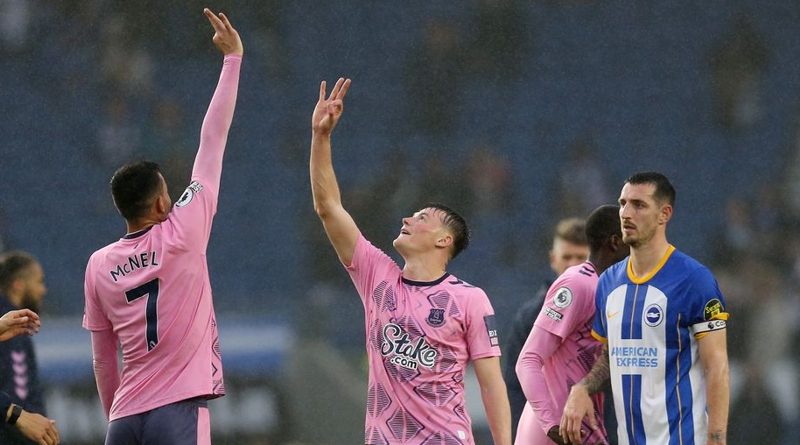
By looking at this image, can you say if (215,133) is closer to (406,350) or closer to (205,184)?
(205,184)

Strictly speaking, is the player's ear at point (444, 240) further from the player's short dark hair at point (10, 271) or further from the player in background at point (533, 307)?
the player's short dark hair at point (10, 271)

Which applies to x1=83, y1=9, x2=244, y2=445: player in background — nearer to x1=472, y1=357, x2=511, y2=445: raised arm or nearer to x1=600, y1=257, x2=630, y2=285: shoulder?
x1=472, y1=357, x2=511, y2=445: raised arm

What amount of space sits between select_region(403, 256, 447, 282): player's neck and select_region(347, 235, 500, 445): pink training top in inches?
1.8

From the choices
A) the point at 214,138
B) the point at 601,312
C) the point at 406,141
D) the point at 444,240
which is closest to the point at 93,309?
the point at 214,138

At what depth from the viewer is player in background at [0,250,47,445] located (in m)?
6.27

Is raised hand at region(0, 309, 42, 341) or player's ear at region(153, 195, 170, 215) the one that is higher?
player's ear at region(153, 195, 170, 215)

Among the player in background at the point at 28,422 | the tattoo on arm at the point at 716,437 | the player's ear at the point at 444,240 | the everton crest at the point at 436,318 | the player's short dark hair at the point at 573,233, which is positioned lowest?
the tattoo on arm at the point at 716,437

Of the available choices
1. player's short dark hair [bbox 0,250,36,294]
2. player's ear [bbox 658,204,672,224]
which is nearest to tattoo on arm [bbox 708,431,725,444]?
player's ear [bbox 658,204,672,224]

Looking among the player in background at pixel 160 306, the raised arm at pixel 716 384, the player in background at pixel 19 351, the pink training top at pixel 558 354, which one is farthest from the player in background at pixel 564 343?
the player in background at pixel 19 351

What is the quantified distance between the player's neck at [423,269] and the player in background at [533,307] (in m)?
1.44

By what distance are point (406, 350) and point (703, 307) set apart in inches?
43.7

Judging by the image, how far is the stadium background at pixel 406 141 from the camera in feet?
39.0

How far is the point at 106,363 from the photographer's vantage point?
505 cm

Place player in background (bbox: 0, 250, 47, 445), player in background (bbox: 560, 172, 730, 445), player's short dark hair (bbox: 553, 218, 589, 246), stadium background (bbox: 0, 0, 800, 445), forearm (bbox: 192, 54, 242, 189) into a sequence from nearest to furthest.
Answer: player in background (bbox: 560, 172, 730, 445)
forearm (bbox: 192, 54, 242, 189)
player in background (bbox: 0, 250, 47, 445)
player's short dark hair (bbox: 553, 218, 589, 246)
stadium background (bbox: 0, 0, 800, 445)
